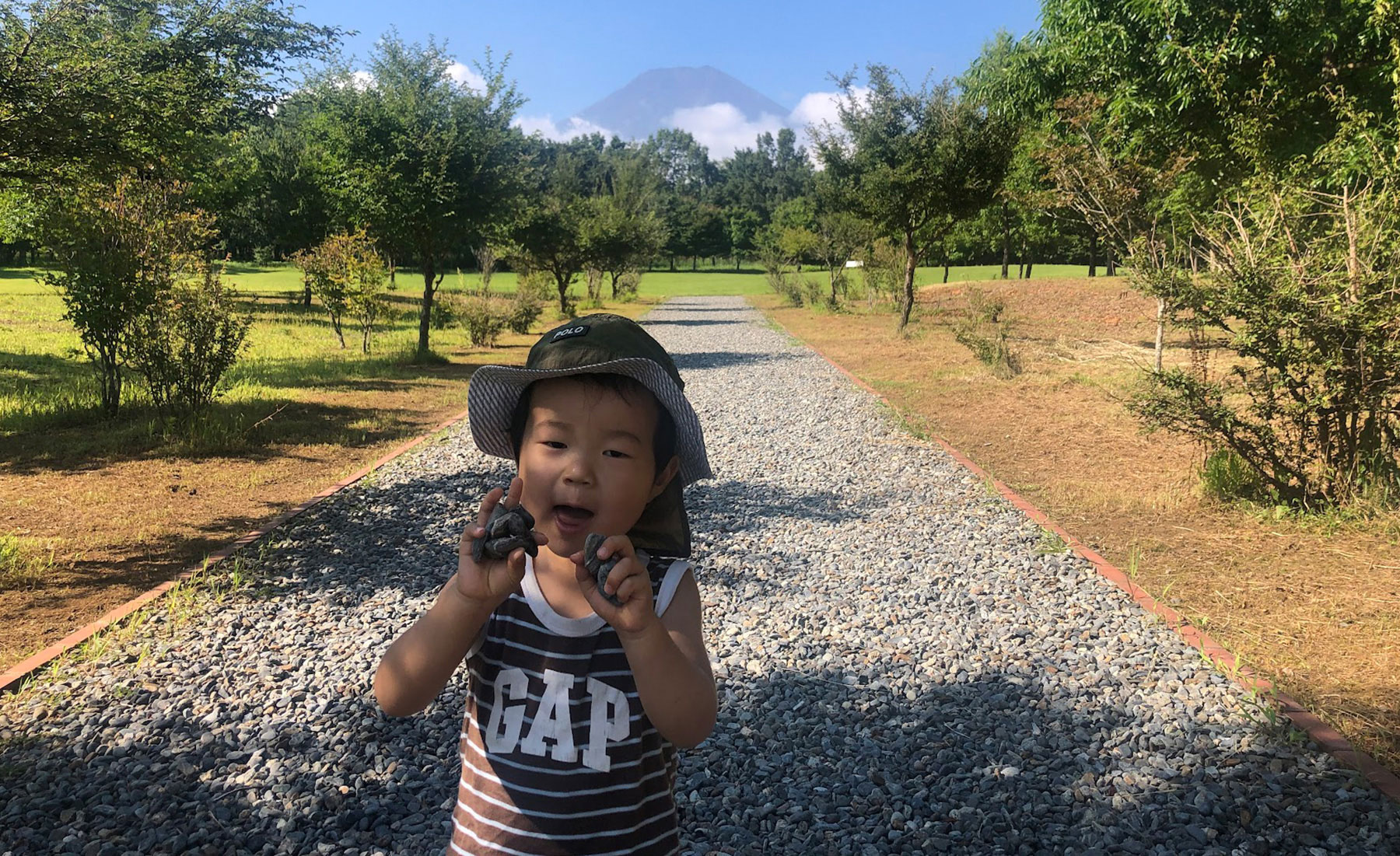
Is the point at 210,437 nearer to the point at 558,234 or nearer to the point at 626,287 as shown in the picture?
the point at 558,234

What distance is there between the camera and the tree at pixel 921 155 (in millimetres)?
19781

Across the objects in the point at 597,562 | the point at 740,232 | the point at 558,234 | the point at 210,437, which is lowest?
the point at 210,437

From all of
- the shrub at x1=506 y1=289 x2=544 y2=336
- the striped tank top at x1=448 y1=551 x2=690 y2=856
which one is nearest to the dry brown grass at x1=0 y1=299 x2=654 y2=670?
the striped tank top at x1=448 y1=551 x2=690 y2=856

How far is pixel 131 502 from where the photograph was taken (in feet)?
21.3

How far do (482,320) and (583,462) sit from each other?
771 inches

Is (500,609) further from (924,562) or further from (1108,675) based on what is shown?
(924,562)

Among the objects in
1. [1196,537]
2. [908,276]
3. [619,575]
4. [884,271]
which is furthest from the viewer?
[884,271]

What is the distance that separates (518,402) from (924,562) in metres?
4.36

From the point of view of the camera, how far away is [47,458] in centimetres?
768

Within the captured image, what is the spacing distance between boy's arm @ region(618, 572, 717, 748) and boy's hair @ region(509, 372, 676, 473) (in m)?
0.27

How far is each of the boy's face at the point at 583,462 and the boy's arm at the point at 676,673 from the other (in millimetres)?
185

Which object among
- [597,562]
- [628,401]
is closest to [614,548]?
[597,562]

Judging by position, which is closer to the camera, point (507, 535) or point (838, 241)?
point (507, 535)

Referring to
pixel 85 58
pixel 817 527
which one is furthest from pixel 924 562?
pixel 85 58
